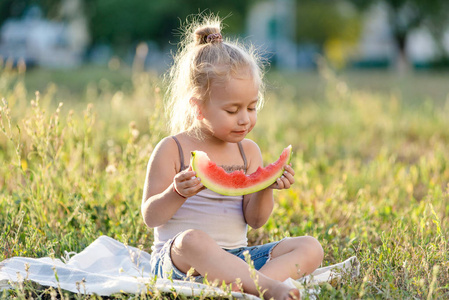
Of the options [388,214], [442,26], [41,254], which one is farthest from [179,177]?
[442,26]

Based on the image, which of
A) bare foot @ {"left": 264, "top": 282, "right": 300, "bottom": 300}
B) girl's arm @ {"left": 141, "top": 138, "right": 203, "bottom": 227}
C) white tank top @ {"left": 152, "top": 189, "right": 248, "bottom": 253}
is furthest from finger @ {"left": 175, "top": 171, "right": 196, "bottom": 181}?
bare foot @ {"left": 264, "top": 282, "right": 300, "bottom": 300}

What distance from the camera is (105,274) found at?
3.00m

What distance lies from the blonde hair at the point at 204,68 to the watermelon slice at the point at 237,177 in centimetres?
31

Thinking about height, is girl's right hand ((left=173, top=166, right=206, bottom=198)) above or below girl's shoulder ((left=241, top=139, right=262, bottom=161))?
below

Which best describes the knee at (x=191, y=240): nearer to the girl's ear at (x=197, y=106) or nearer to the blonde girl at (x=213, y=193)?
the blonde girl at (x=213, y=193)

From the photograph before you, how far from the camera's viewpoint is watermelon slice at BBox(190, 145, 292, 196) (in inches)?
106

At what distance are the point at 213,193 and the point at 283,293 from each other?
691 millimetres

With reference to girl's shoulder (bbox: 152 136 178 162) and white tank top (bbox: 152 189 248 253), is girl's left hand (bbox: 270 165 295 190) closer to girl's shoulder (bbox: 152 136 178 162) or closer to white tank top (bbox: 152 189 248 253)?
white tank top (bbox: 152 189 248 253)

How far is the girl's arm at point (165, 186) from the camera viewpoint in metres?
2.59

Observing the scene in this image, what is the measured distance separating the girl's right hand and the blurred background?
49.4ft

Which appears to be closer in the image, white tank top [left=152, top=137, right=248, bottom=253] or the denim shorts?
the denim shorts

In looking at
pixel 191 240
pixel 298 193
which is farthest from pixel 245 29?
pixel 191 240

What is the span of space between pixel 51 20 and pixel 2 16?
185 centimetres

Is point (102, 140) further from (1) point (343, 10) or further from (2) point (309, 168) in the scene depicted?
(1) point (343, 10)
